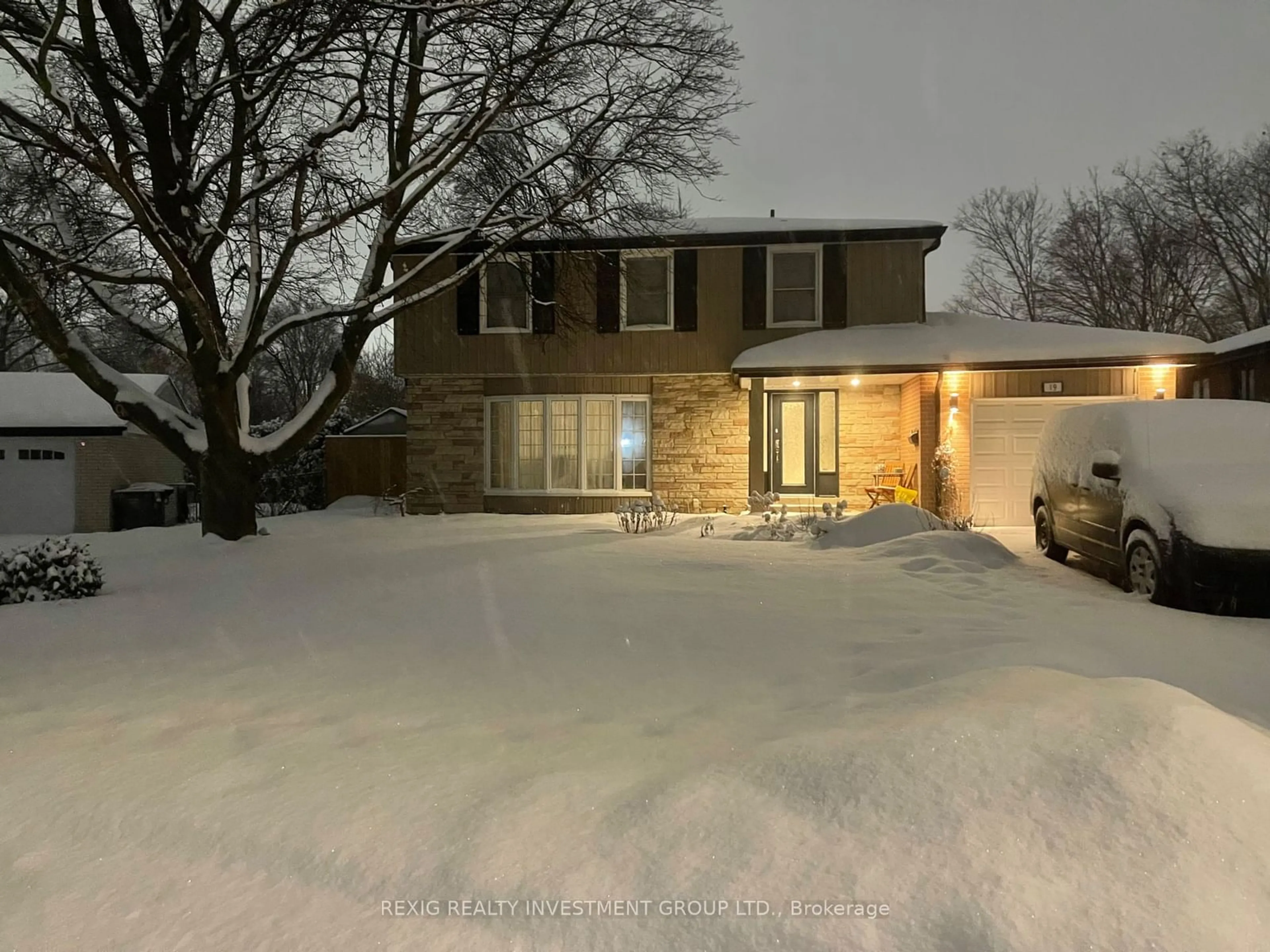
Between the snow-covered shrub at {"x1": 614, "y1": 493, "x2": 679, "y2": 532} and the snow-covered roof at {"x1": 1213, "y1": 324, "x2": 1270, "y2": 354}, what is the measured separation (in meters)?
10.5

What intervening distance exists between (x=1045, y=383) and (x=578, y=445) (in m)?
8.24

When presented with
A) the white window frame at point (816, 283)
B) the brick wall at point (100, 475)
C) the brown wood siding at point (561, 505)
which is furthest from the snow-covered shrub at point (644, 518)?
the brick wall at point (100, 475)

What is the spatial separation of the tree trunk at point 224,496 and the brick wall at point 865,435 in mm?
10351

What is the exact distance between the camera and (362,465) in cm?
1820

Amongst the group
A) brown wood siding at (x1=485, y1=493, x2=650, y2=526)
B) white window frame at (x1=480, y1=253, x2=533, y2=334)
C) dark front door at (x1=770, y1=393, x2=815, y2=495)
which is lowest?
brown wood siding at (x1=485, y1=493, x2=650, y2=526)

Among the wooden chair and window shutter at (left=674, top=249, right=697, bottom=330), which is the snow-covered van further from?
window shutter at (left=674, top=249, right=697, bottom=330)

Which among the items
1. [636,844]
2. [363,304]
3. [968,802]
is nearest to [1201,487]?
[968,802]

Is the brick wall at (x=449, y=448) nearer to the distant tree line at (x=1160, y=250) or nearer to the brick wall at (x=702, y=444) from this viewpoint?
the brick wall at (x=702, y=444)

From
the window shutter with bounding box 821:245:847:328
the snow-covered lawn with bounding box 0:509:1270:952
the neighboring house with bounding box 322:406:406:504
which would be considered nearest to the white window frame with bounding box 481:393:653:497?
the window shutter with bounding box 821:245:847:328

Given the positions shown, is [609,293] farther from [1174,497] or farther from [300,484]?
[1174,497]

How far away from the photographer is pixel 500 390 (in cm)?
1511

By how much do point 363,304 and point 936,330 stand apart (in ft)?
31.9

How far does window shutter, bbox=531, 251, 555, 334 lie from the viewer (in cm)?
1427

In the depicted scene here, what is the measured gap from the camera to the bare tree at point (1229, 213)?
83.0ft
